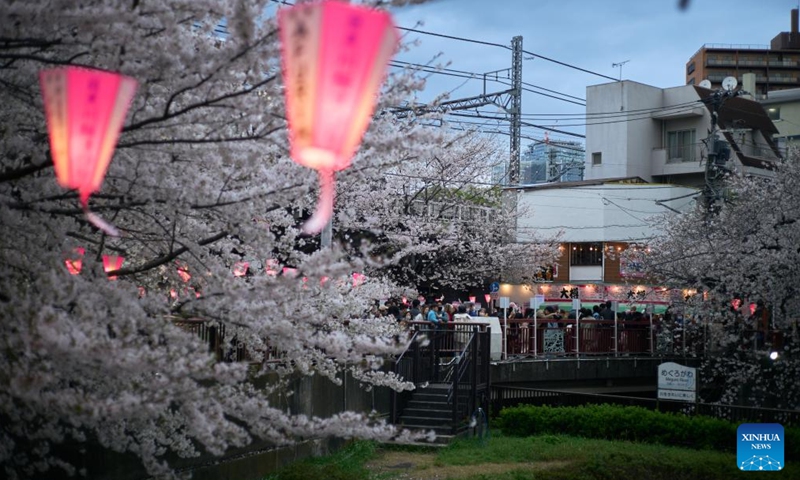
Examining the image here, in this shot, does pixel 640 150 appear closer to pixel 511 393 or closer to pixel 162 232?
pixel 511 393

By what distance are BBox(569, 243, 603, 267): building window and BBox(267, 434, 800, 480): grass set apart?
22697 millimetres

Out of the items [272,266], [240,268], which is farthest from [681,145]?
[240,268]

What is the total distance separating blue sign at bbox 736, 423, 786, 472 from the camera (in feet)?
49.2

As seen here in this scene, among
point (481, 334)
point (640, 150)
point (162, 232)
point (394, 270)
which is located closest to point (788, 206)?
point (481, 334)

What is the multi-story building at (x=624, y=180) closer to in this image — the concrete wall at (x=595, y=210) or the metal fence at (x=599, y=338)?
the concrete wall at (x=595, y=210)

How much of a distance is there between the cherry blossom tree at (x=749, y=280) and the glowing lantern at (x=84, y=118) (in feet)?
58.7

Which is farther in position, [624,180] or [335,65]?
[624,180]

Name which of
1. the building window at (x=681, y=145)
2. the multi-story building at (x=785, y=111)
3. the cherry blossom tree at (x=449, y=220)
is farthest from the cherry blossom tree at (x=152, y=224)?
the multi-story building at (x=785, y=111)

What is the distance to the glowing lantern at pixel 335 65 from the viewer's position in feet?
17.1

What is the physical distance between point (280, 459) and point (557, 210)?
28570 mm

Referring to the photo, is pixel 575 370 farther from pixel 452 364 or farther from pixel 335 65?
pixel 335 65

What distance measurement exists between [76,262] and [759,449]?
12.8 metres

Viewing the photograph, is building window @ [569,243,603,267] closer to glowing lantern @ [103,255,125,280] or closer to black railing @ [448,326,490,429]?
black railing @ [448,326,490,429]

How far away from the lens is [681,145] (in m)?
45.7
